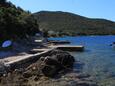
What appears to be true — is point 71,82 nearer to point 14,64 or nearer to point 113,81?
point 113,81

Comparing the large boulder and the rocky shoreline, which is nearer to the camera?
the rocky shoreline

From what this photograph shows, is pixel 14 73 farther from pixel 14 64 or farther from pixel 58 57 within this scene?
pixel 58 57

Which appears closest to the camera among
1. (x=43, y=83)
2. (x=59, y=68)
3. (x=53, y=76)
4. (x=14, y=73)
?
(x=43, y=83)

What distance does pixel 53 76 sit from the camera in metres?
26.7

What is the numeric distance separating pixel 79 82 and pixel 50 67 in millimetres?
3863

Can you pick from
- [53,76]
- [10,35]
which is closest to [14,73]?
[53,76]

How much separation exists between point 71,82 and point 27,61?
8.56 m

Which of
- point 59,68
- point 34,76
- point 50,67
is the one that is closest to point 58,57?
point 59,68

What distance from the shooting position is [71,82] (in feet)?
79.9

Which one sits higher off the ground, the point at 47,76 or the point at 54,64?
the point at 54,64

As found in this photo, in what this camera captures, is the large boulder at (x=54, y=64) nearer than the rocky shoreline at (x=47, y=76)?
No

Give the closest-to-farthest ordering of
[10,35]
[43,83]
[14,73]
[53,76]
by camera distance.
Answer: [43,83]
[14,73]
[53,76]
[10,35]

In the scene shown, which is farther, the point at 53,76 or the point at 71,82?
the point at 53,76

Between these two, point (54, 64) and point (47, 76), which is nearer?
point (47, 76)
